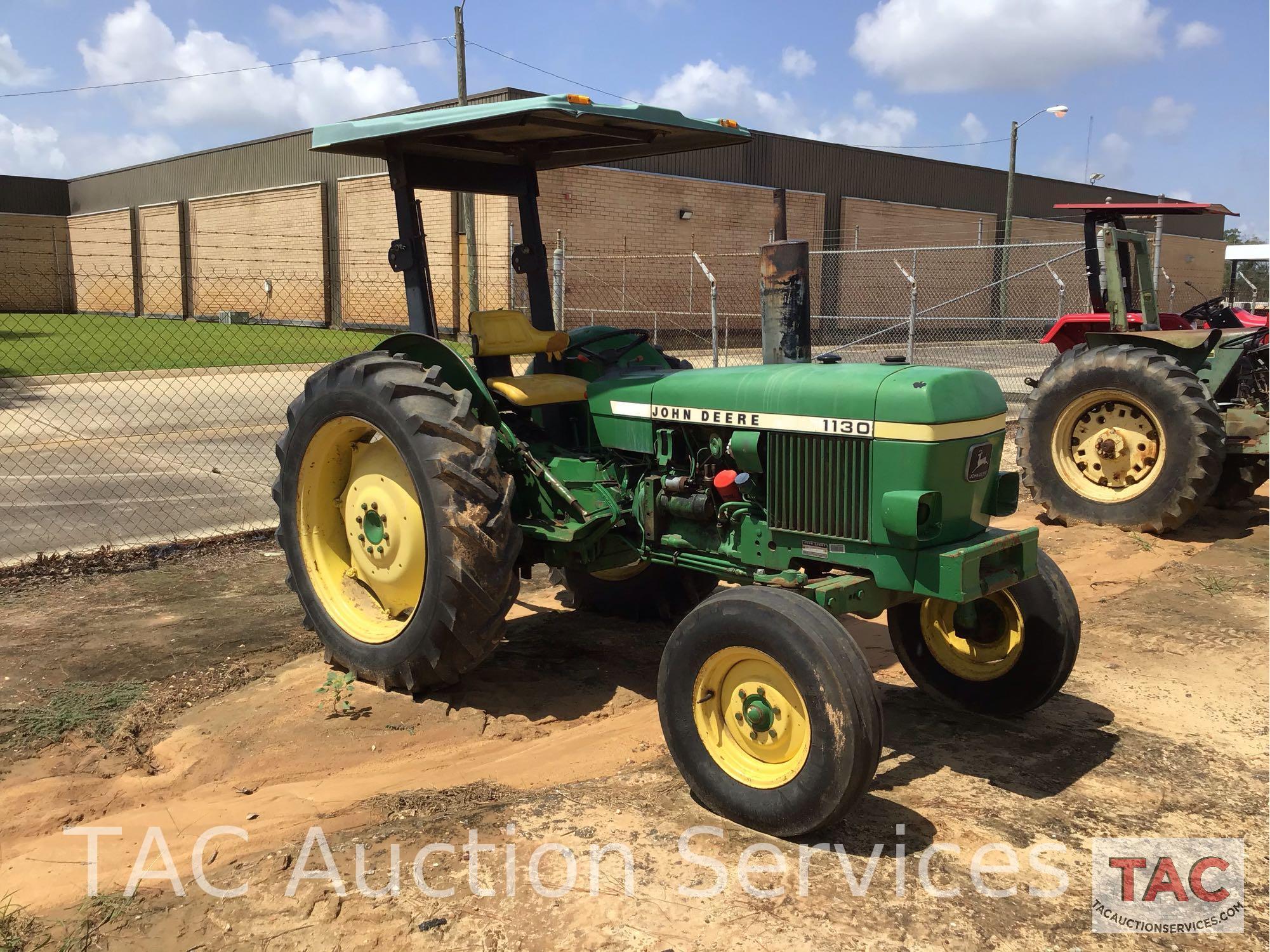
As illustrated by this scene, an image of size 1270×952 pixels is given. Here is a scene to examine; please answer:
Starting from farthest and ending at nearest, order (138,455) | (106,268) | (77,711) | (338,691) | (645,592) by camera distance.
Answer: (106,268) < (138,455) < (645,592) < (338,691) < (77,711)

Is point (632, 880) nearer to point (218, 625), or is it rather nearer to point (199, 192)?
point (218, 625)

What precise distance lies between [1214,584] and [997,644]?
304cm

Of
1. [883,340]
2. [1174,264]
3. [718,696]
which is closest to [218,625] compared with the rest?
[718,696]

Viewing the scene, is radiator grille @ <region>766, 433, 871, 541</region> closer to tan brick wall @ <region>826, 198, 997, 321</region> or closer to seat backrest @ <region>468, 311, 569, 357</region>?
seat backrest @ <region>468, 311, 569, 357</region>

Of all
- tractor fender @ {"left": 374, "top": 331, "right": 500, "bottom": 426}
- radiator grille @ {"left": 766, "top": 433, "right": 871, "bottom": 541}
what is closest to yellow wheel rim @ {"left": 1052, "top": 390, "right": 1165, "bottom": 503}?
radiator grille @ {"left": 766, "top": 433, "right": 871, "bottom": 541}

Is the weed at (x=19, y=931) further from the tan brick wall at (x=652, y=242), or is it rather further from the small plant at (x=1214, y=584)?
the tan brick wall at (x=652, y=242)

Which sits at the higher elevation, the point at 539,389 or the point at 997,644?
the point at 539,389

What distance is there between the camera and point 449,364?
4543 millimetres

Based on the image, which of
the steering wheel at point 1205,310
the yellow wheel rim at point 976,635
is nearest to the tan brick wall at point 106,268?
the steering wheel at point 1205,310

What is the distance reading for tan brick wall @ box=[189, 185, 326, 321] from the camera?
84.5 ft

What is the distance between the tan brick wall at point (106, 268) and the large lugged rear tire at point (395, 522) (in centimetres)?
3461

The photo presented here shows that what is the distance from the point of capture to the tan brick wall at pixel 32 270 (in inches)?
1385

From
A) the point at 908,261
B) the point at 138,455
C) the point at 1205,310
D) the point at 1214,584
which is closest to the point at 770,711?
the point at 1214,584

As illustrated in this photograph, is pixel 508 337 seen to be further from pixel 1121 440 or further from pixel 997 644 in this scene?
pixel 1121 440
